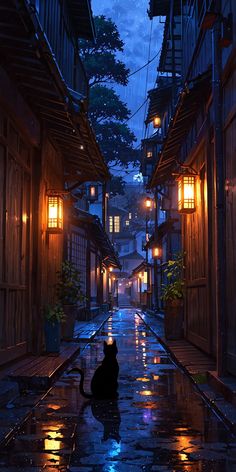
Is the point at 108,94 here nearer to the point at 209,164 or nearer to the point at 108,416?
the point at 209,164

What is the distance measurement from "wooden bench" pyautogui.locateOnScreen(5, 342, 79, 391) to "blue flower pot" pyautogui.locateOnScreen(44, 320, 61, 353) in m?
0.26

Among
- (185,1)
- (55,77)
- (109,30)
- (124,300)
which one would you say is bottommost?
(124,300)

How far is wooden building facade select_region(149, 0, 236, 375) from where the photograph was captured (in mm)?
9391

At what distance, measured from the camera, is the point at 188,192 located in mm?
14891

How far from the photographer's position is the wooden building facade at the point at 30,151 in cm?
873

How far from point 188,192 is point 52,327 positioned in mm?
4994

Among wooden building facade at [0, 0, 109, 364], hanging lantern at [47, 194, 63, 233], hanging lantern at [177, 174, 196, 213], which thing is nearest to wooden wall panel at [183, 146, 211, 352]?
hanging lantern at [177, 174, 196, 213]

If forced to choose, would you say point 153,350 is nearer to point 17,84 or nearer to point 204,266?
point 204,266

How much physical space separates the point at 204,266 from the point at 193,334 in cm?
292

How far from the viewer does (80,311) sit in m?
30.7

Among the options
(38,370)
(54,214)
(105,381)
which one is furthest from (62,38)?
(105,381)

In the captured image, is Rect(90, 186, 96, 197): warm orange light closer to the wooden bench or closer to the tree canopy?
the tree canopy

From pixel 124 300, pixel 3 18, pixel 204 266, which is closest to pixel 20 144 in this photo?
pixel 3 18

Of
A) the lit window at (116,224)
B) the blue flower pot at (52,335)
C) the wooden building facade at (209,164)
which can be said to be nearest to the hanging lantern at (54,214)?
the blue flower pot at (52,335)
